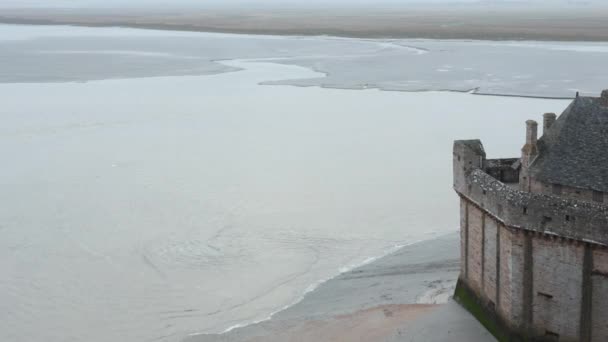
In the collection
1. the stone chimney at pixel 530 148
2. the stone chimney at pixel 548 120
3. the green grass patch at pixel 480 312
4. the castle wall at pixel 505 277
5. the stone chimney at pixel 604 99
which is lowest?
the green grass patch at pixel 480 312

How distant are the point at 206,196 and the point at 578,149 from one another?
44.2 ft

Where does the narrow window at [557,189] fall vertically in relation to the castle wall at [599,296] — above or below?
above

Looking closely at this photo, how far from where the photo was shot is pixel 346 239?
21.5 metres

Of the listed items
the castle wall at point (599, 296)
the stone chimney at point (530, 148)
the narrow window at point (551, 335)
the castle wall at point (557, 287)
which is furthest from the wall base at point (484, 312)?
the stone chimney at point (530, 148)

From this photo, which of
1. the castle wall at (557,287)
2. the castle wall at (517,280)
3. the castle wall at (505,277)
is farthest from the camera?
the castle wall at (505,277)

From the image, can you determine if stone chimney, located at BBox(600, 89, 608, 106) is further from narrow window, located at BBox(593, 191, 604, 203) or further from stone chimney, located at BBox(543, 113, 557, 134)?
narrow window, located at BBox(593, 191, 604, 203)

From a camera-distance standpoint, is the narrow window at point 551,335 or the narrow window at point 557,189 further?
the narrow window at point 557,189

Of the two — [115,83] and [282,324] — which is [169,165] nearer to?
[282,324]

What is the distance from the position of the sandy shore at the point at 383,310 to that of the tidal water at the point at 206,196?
25.1 inches

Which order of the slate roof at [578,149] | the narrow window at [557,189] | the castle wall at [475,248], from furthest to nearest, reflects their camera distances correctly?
the castle wall at [475,248] < the narrow window at [557,189] < the slate roof at [578,149]

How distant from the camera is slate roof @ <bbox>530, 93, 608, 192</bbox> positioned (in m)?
14.3

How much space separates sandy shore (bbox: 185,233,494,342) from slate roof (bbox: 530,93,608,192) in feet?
10.8

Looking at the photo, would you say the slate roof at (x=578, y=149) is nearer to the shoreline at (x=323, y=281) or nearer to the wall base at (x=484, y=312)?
the wall base at (x=484, y=312)

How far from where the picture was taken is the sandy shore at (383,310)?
617 inches
